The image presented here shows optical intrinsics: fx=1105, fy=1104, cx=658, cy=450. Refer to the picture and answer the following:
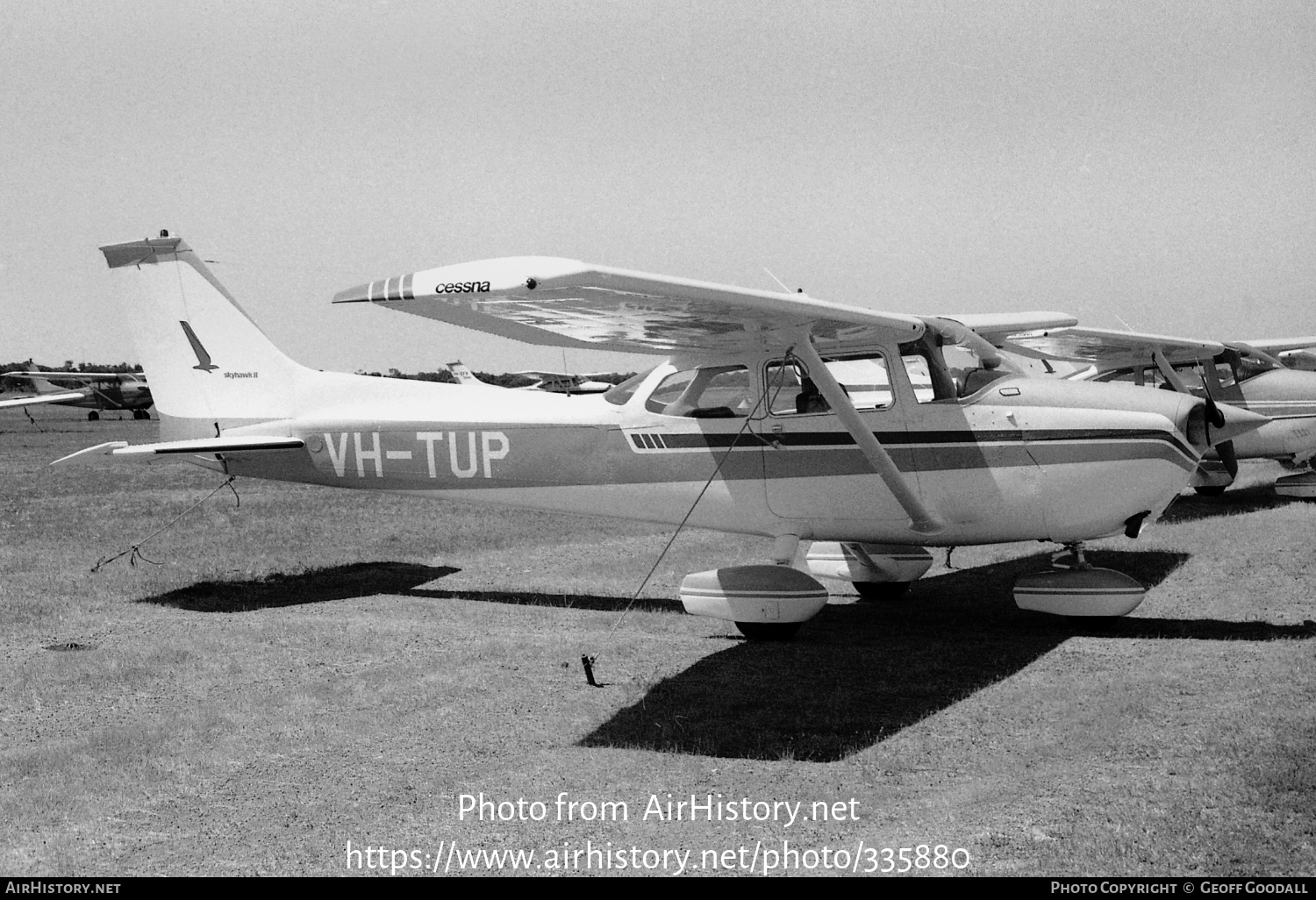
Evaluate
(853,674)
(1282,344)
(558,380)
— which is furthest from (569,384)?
(853,674)

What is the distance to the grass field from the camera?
405cm

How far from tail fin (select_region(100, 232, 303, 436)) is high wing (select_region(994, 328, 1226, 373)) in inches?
336

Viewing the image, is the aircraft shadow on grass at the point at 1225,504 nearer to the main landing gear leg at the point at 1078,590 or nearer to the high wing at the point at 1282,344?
Result: the high wing at the point at 1282,344

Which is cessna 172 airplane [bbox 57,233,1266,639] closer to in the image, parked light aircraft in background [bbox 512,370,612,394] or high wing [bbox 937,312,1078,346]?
high wing [bbox 937,312,1078,346]

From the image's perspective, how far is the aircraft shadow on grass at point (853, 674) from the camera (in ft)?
17.6

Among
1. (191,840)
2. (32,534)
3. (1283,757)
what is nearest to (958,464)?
(1283,757)

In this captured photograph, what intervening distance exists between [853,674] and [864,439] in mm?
1498

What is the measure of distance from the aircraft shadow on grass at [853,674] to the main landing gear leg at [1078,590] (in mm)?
172

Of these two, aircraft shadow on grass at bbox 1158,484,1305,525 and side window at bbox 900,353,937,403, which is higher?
side window at bbox 900,353,937,403

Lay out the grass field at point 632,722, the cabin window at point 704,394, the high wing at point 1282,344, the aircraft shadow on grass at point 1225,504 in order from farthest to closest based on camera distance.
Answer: the high wing at point 1282,344
the aircraft shadow on grass at point 1225,504
the cabin window at point 704,394
the grass field at point 632,722

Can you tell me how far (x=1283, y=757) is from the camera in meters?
4.57

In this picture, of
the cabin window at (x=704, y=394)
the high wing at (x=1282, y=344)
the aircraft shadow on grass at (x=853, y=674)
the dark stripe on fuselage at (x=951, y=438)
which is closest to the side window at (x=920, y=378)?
the dark stripe on fuselage at (x=951, y=438)

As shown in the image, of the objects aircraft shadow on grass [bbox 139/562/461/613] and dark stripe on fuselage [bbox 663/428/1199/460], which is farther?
aircraft shadow on grass [bbox 139/562/461/613]

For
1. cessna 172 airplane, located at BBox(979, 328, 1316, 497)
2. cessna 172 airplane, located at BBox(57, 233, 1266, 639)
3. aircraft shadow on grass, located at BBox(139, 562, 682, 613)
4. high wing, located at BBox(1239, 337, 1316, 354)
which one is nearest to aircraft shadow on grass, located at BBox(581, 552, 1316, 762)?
cessna 172 airplane, located at BBox(57, 233, 1266, 639)
